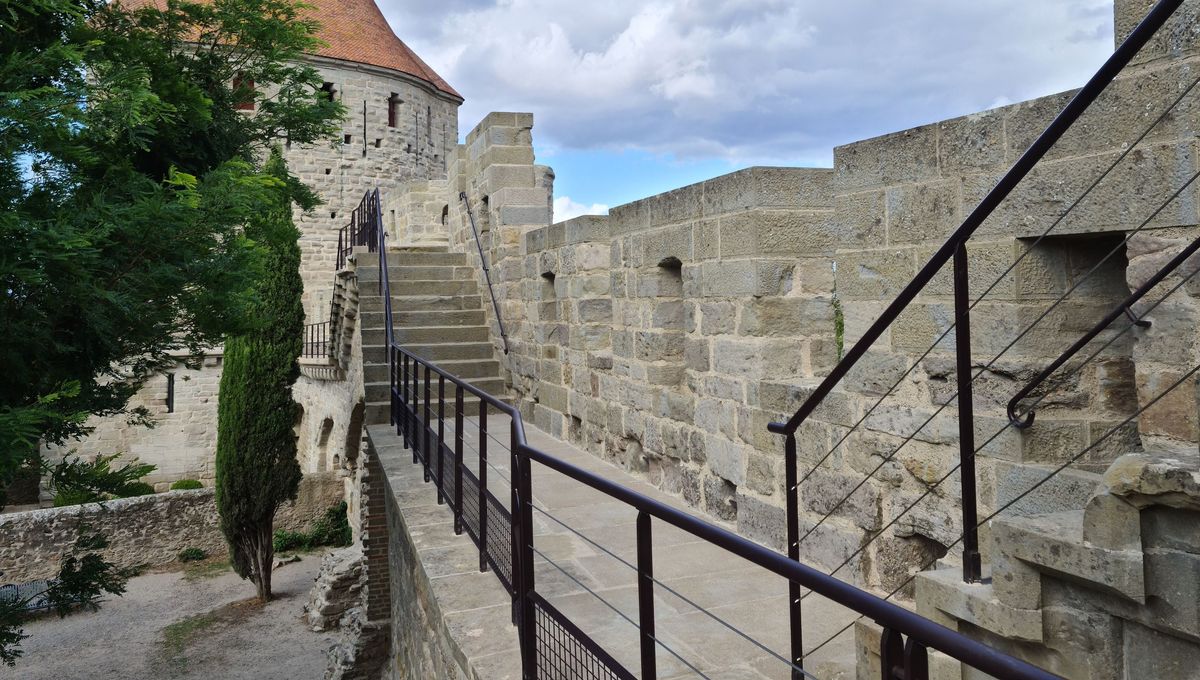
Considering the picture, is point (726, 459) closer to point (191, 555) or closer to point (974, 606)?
point (974, 606)

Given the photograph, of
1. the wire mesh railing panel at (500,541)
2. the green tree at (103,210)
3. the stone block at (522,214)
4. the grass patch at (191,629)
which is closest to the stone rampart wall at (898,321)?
the wire mesh railing panel at (500,541)

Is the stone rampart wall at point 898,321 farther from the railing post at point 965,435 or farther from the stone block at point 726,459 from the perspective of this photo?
the railing post at point 965,435

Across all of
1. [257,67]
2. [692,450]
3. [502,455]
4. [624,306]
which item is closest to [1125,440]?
[692,450]

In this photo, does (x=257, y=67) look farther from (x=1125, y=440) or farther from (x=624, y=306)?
(x=1125, y=440)

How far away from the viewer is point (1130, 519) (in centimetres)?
180

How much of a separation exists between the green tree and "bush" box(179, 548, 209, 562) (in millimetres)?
12178

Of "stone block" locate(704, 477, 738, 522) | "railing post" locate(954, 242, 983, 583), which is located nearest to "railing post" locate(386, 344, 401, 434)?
"stone block" locate(704, 477, 738, 522)

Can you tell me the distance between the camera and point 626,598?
385 cm

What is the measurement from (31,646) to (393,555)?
11.1 m

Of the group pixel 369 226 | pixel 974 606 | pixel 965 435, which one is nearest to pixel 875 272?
pixel 965 435

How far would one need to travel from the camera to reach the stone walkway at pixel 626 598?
3178mm

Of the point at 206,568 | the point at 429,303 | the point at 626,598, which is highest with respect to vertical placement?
the point at 429,303

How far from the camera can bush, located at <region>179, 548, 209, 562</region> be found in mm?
18172

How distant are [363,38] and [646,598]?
29.9 metres
